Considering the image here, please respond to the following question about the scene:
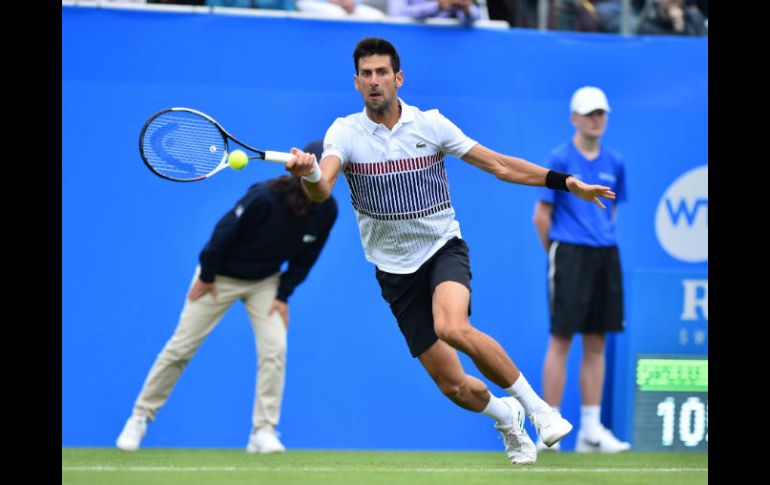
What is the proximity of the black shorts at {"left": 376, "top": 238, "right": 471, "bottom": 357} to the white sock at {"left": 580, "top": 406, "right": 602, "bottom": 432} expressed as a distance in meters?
2.78

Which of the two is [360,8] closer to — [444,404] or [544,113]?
[544,113]

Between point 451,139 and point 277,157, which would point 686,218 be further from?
point 277,157

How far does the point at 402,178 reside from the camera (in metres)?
7.25

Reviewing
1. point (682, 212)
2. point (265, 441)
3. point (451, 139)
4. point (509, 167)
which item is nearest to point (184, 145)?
point (451, 139)

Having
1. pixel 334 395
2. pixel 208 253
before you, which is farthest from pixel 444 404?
pixel 208 253

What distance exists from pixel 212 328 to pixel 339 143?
2661mm

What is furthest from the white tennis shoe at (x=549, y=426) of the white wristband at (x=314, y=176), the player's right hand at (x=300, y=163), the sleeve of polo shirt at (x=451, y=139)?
the player's right hand at (x=300, y=163)

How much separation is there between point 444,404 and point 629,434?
1377 millimetres

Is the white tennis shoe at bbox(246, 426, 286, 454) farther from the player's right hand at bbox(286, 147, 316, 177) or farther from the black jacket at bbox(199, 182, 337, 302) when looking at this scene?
the player's right hand at bbox(286, 147, 316, 177)

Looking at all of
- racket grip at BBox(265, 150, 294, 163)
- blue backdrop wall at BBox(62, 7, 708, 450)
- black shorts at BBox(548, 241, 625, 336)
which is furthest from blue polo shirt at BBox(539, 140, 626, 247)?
racket grip at BBox(265, 150, 294, 163)

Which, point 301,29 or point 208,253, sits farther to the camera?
point 301,29

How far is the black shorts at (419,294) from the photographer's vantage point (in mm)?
7305

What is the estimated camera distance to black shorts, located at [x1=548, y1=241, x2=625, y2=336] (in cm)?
978

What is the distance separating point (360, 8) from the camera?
10.4 metres
